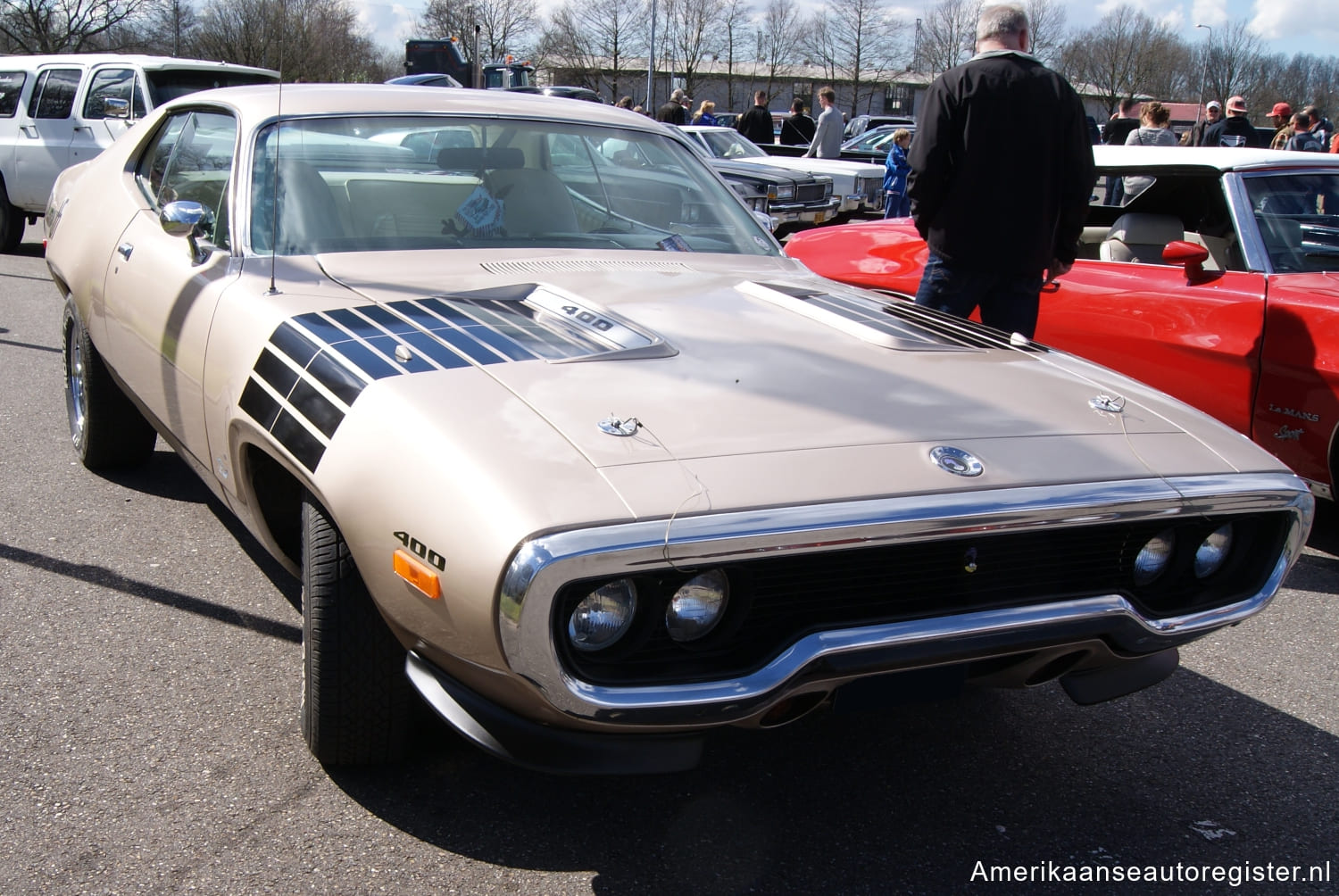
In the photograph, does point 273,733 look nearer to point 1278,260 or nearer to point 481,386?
point 481,386

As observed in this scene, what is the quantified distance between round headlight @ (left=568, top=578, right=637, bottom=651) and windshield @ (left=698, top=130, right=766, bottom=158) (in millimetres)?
13731

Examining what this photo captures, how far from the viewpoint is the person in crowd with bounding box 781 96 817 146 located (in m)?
17.1

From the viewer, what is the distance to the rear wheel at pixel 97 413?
4.24 meters

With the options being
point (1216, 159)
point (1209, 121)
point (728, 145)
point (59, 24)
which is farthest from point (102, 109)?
point (59, 24)

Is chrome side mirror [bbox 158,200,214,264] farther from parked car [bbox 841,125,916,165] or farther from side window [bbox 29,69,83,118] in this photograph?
parked car [bbox 841,125,916,165]

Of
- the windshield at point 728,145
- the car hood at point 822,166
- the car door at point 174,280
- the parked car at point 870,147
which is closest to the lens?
the car door at point 174,280

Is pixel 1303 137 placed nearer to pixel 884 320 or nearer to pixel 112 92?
pixel 884 320

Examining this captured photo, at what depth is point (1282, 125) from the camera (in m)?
12.8

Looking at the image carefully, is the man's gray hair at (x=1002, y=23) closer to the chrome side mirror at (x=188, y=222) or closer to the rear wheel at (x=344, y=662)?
the chrome side mirror at (x=188, y=222)

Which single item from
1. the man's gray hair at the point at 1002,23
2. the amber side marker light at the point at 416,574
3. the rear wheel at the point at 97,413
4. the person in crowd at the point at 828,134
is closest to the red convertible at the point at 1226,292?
the man's gray hair at the point at 1002,23

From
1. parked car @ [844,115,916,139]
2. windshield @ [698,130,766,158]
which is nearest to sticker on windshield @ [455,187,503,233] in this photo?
windshield @ [698,130,766,158]

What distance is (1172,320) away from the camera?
4.54 m

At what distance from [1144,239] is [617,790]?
3878 mm

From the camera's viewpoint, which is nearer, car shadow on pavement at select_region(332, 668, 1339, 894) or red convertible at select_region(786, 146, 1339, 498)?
car shadow on pavement at select_region(332, 668, 1339, 894)
